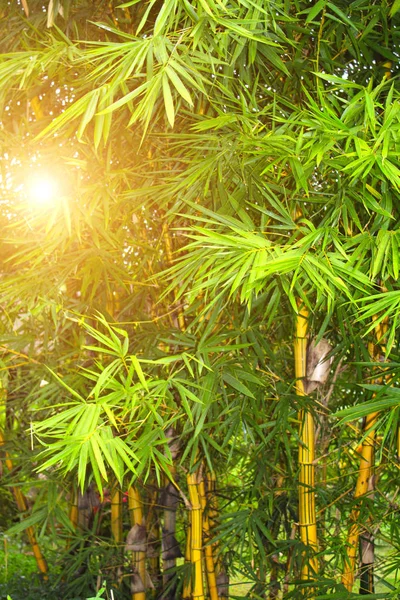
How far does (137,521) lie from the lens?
3.13 metres

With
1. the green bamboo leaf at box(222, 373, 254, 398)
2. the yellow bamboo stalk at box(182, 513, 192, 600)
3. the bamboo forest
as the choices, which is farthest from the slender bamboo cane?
the green bamboo leaf at box(222, 373, 254, 398)

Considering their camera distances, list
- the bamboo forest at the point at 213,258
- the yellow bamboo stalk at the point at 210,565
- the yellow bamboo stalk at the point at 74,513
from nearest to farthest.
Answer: the bamboo forest at the point at 213,258 → the yellow bamboo stalk at the point at 210,565 → the yellow bamboo stalk at the point at 74,513

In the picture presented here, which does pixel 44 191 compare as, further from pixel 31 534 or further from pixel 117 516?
pixel 31 534

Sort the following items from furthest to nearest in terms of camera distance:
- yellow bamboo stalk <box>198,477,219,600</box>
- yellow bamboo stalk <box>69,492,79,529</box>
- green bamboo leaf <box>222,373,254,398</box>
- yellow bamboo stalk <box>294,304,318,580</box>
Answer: yellow bamboo stalk <box>69,492,79,529</box> < yellow bamboo stalk <box>198,477,219,600</box> < yellow bamboo stalk <box>294,304,318,580</box> < green bamboo leaf <box>222,373,254,398</box>

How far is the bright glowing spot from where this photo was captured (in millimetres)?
2502

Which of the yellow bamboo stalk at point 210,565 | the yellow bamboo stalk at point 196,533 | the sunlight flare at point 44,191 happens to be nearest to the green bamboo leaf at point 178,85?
the sunlight flare at point 44,191

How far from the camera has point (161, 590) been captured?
131 inches

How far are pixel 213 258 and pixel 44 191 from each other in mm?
846

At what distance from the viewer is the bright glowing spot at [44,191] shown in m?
2.50

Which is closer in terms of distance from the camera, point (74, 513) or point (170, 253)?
point (170, 253)

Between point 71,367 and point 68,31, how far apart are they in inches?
50.5

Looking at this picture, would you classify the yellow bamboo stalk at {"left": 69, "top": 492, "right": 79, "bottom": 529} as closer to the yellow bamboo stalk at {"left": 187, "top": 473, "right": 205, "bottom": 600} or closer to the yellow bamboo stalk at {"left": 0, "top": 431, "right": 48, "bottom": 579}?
the yellow bamboo stalk at {"left": 0, "top": 431, "right": 48, "bottom": 579}

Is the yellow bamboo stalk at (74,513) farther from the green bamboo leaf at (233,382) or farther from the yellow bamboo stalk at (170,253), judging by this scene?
the green bamboo leaf at (233,382)

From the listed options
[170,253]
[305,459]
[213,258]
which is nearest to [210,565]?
[305,459]
